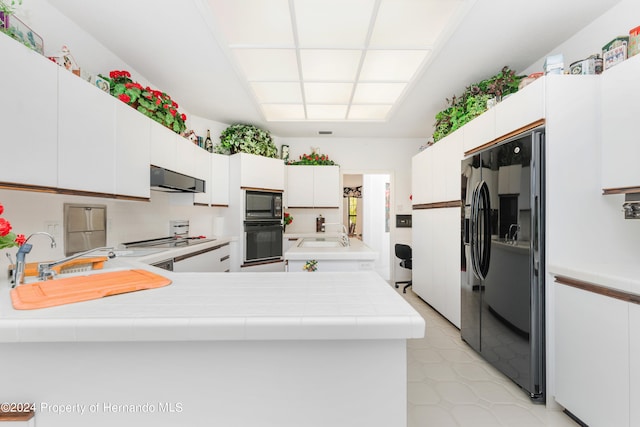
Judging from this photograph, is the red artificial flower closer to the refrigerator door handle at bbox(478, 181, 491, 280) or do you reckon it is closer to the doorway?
the refrigerator door handle at bbox(478, 181, 491, 280)

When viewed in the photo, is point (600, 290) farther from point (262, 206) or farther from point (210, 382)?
point (262, 206)

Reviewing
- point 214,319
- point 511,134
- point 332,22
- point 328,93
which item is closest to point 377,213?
point 328,93

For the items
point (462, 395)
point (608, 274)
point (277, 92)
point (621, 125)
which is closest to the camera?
point (608, 274)

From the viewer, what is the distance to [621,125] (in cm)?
153

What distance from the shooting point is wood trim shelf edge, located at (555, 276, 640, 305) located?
1250mm

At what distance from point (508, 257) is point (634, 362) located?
0.75m

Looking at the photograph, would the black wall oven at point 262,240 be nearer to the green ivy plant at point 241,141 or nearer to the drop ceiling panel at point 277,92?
the green ivy plant at point 241,141

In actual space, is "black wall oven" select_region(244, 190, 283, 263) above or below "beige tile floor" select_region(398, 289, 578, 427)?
above

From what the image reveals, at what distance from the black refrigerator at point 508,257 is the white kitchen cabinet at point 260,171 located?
2.71 m

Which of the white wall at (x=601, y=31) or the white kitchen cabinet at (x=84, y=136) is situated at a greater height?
the white wall at (x=601, y=31)

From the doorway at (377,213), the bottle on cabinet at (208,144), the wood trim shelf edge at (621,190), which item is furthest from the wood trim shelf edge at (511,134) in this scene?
A: the doorway at (377,213)

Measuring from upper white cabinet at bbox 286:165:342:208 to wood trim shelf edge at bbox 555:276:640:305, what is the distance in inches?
135

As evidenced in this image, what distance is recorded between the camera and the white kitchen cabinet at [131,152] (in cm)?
196

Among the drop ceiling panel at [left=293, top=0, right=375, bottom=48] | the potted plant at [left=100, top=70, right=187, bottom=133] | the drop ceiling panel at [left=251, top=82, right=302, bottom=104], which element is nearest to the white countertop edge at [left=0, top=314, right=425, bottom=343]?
the potted plant at [left=100, top=70, right=187, bottom=133]
